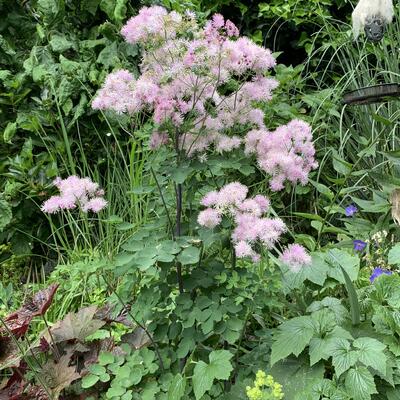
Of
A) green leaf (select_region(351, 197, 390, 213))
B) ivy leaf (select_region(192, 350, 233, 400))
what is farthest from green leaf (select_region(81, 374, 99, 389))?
green leaf (select_region(351, 197, 390, 213))

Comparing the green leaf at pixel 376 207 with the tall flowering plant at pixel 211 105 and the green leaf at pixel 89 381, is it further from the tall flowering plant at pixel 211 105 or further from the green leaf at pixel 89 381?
the green leaf at pixel 89 381

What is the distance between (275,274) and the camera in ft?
4.86

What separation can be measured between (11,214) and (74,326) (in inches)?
49.7

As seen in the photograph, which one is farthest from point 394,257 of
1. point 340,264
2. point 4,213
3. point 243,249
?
point 4,213

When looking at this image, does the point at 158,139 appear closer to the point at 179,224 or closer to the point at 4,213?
the point at 179,224

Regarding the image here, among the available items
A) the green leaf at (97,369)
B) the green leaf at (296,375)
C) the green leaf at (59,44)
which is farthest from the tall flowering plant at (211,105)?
the green leaf at (59,44)

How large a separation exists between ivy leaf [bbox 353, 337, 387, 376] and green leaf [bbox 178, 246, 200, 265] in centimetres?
46

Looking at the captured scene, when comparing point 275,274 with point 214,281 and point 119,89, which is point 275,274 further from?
point 119,89

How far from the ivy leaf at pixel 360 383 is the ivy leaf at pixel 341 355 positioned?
22 mm

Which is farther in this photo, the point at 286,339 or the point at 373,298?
the point at 373,298

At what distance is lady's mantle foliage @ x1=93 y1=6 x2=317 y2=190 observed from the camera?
1.31 m

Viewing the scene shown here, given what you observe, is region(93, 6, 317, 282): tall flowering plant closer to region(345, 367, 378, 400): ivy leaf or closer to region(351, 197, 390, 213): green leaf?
region(345, 367, 378, 400): ivy leaf

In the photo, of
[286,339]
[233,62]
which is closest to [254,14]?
[233,62]

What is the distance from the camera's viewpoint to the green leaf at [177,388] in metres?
1.34
